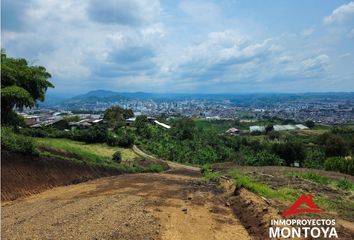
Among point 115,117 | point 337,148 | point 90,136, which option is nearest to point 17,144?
point 90,136

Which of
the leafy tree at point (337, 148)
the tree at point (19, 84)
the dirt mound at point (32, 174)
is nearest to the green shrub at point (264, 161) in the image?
the leafy tree at point (337, 148)

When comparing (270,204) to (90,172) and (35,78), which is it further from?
(35,78)

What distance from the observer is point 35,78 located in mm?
35844

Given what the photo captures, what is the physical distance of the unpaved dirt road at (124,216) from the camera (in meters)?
10.7

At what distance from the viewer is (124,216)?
12070 millimetres

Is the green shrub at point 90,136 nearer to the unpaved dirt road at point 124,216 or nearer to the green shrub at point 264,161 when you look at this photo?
the green shrub at point 264,161

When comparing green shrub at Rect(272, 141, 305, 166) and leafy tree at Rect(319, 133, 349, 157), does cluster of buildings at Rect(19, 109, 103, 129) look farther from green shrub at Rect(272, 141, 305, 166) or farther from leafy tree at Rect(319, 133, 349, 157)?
leafy tree at Rect(319, 133, 349, 157)

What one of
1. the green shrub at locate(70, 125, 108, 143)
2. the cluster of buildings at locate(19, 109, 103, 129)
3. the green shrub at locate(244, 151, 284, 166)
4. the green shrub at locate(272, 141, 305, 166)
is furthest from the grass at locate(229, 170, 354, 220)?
the cluster of buildings at locate(19, 109, 103, 129)

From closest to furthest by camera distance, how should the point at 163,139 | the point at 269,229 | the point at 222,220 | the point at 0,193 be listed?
1. the point at 269,229
2. the point at 222,220
3. the point at 0,193
4. the point at 163,139

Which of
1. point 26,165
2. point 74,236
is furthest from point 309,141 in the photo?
point 74,236

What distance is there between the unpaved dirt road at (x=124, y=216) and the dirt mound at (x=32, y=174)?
1.06 metres

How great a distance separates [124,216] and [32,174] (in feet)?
32.2

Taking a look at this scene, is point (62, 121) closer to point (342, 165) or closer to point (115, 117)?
point (115, 117)

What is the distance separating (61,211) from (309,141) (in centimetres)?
7777
